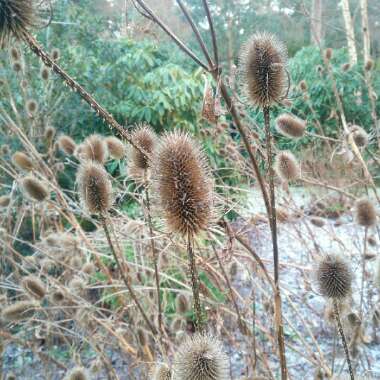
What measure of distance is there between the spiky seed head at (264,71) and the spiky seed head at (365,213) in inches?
33.2

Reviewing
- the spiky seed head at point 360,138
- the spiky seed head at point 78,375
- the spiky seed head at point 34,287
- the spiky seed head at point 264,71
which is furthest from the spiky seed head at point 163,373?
the spiky seed head at point 360,138

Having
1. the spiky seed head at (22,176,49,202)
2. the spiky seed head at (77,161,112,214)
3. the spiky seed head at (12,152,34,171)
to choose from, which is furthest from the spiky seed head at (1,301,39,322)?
the spiky seed head at (77,161,112,214)

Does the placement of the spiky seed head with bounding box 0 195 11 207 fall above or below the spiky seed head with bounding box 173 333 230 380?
below

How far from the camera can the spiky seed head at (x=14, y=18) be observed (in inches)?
35.4

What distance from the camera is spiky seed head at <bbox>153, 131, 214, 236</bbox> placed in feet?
2.95

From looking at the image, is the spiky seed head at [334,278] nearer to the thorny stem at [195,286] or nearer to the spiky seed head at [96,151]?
the thorny stem at [195,286]

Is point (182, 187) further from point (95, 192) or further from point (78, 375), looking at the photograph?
point (78, 375)

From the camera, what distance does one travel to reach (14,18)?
903 mm

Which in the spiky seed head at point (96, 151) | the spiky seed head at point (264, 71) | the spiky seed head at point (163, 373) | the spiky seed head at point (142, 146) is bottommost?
the spiky seed head at point (163, 373)

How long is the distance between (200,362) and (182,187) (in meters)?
0.33

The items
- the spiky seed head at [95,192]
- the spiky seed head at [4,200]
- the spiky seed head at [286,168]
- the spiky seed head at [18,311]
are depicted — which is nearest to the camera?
the spiky seed head at [95,192]

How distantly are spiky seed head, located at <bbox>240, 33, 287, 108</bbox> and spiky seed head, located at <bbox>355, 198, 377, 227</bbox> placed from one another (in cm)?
84

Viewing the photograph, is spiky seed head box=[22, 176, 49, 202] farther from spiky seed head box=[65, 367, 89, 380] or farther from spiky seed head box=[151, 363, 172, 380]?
spiky seed head box=[151, 363, 172, 380]

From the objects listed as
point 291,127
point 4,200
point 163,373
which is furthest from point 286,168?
point 4,200
